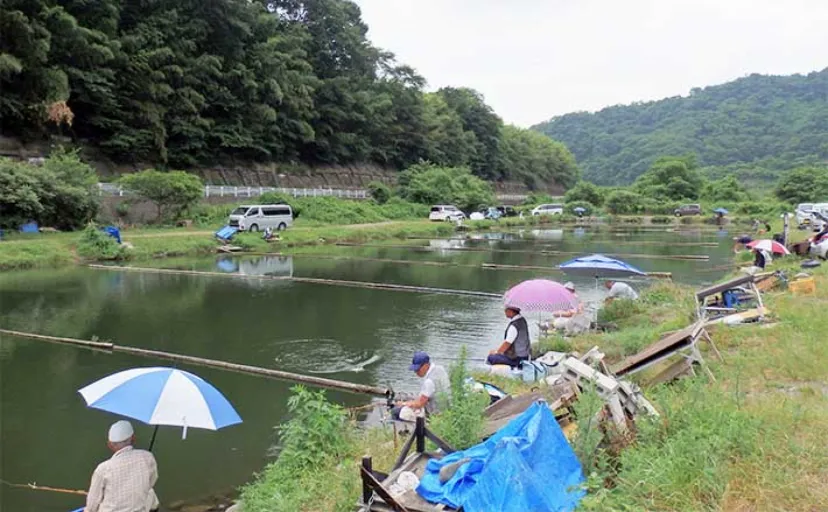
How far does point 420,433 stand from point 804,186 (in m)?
66.4

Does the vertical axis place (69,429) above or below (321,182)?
below


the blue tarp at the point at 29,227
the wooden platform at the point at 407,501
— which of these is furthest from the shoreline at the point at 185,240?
the wooden platform at the point at 407,501

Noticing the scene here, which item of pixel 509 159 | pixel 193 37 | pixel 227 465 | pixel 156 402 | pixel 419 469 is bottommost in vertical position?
pixel 227 465

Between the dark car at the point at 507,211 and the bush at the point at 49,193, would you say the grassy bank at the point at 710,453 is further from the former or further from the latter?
the dark car at the point at 507,211

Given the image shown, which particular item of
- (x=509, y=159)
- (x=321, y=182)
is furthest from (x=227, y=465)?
(x=509, y=159)

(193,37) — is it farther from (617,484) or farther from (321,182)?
(617,484)

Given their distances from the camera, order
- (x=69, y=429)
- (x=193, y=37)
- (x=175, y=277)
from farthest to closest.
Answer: (x=193, y=37) → (x=175, y=277) → (x=69, y=429)

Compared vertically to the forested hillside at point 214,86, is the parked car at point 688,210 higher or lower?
lower

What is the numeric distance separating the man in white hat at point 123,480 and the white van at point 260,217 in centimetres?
2644

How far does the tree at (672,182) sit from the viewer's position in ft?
223

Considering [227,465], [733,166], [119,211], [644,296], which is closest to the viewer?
[227,465]

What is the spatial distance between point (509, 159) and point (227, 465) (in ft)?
267

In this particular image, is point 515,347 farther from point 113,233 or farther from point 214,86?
point 214,86

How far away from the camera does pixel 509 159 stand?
85.0m
